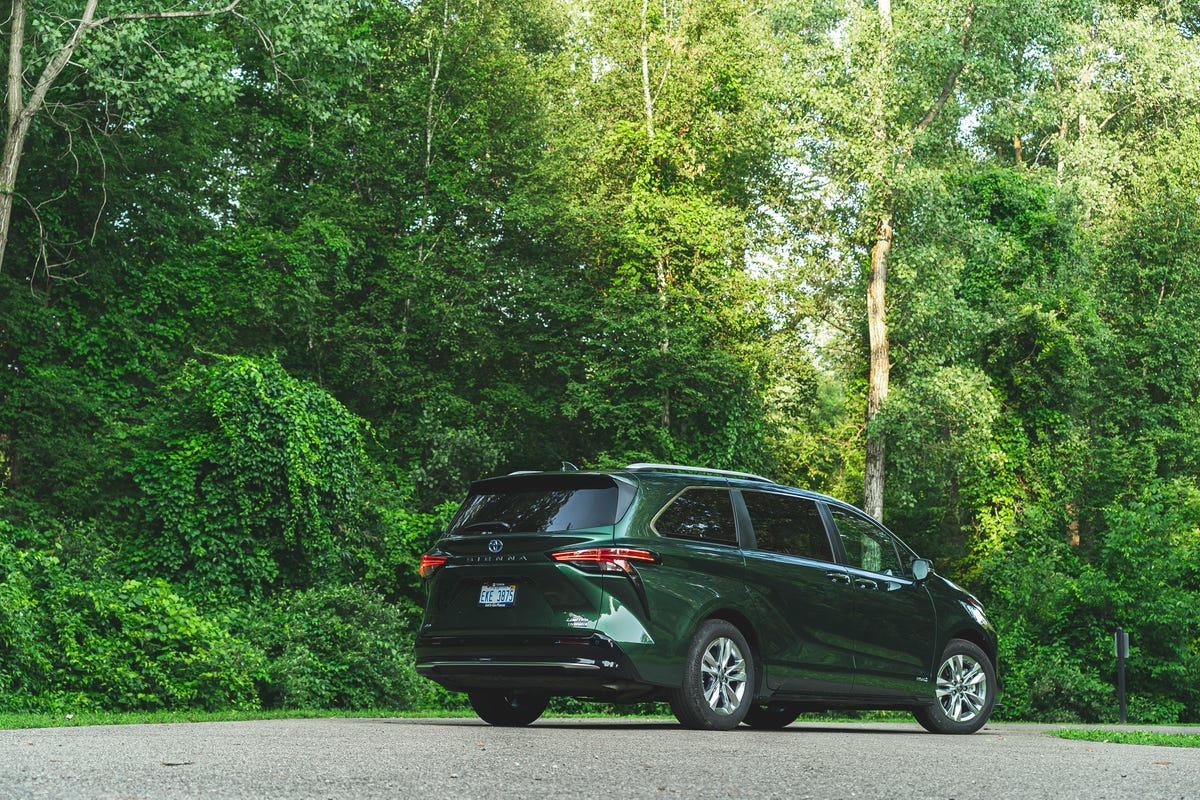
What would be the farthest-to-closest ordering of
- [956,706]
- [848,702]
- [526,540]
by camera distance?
1. [956,706]
2. [848,702]
3. [526,540]

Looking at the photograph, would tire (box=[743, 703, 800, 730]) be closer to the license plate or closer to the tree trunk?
the license plate

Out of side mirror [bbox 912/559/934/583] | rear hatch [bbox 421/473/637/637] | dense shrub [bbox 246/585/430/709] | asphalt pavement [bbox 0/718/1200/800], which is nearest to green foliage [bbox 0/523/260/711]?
dense shrub [bbox 246/585/430/709]

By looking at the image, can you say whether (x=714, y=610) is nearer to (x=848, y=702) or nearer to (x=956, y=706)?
(x=848, y=702)

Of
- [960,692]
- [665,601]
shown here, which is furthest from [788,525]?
[960,692]

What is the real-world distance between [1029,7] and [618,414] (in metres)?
13.6

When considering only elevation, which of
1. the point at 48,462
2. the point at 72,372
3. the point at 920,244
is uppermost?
the point at 920,244

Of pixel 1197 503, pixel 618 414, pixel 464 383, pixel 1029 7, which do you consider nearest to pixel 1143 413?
pixel 1197 503

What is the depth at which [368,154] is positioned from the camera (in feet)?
113

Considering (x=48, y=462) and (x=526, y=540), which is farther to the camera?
(x=48, y=462)

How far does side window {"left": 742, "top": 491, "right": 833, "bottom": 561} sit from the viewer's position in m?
10.5

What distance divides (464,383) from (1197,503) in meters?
17.7

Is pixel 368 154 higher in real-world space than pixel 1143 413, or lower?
higher

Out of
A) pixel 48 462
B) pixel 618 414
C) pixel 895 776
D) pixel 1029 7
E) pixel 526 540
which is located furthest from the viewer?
pixel 618 414

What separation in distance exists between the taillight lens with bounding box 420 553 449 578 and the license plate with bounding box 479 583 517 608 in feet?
1.67
